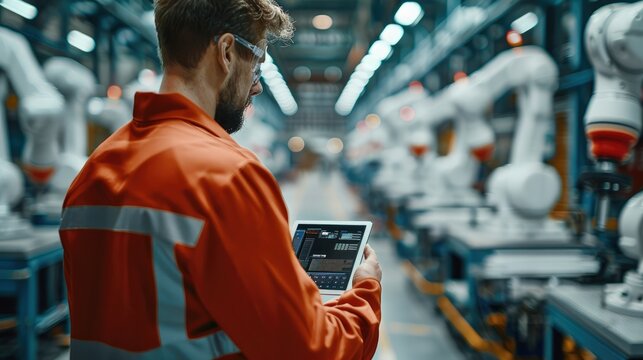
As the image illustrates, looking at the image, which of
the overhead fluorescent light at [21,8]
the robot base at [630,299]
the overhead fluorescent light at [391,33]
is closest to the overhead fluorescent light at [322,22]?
the overhead fluorescent light at [391,33]

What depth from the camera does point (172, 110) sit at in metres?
1.06

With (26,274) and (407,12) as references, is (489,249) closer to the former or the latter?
(26,274)

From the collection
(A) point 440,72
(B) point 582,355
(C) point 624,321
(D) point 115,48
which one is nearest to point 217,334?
(C) point 624,321

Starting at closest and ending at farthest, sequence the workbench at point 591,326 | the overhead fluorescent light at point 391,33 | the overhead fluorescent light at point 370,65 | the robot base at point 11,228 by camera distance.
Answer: the workbench at point 591,326
the robot base at point 11,228
the overhead fluorescent light at point 391,33
the overhead fluorescent light at point 370,65

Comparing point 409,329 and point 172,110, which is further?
point 409,329

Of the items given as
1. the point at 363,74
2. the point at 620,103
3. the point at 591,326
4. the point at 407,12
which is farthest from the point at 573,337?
the point at 363,74

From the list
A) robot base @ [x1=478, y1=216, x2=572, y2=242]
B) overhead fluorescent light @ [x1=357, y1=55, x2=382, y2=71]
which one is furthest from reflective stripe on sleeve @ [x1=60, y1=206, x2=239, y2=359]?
overhead fluorescent light @ [x1=357, y1=55, x2=382, y2=71]

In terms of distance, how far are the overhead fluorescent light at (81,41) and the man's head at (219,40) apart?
194 inches

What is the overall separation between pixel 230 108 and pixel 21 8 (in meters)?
4.51

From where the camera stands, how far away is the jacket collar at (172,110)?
106 centimetres

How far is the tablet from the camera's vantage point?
133 cm

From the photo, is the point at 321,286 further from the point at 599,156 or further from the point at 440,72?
the point at 440,72

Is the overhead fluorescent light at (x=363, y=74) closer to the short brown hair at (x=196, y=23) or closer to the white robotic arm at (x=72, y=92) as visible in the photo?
the white robotic arm at (x=72, y=92)

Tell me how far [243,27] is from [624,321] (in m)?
1.78
